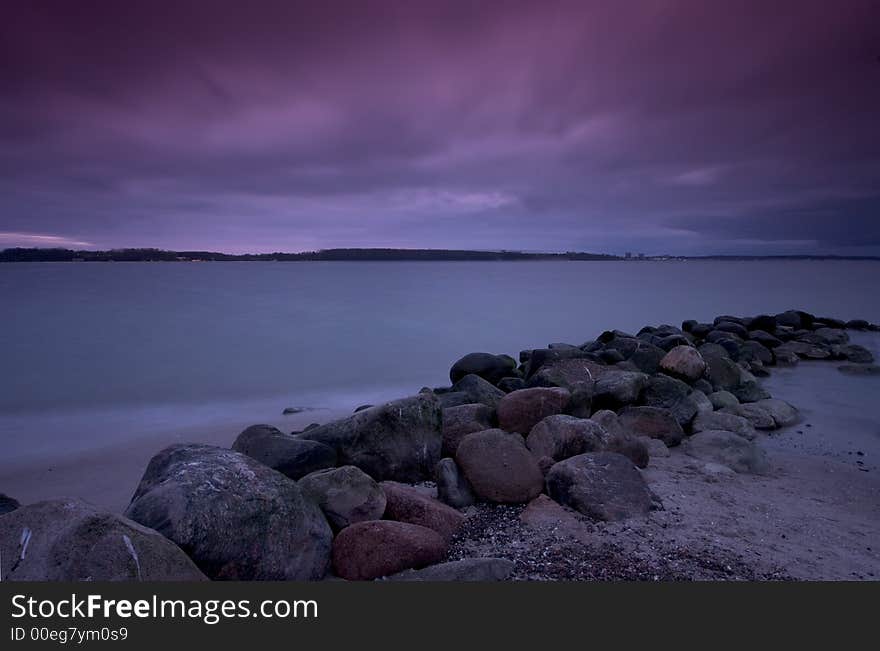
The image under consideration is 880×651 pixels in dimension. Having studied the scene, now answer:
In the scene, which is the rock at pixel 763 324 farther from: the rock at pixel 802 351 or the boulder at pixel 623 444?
the boulder at pixel 623 444

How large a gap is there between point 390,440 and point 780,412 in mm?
6327

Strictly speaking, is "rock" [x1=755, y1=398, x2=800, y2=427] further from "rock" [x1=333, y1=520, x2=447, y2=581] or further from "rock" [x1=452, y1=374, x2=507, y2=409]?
"rock" [x1=333, y1=520, x2=447, y2=581]

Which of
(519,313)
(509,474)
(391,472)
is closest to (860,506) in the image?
(509,474)

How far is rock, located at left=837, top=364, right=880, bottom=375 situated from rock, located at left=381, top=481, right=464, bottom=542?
12133mm

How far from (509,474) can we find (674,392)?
3808mm

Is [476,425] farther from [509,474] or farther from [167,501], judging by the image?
[167,501]

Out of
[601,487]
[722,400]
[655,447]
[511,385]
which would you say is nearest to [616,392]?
[655,447]

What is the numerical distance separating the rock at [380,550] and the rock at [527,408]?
269 centimetres

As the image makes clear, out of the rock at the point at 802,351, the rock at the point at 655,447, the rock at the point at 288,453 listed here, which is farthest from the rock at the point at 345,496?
the rock at the point at 802,351

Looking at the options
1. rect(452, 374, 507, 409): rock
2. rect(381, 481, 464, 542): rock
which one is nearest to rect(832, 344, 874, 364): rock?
rect(452, 374, 507, 409): rock

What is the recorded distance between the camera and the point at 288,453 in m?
4.59

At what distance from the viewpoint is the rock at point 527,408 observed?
19.7ft

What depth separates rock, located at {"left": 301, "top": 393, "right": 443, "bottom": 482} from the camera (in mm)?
4988

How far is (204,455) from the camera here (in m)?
3.48
